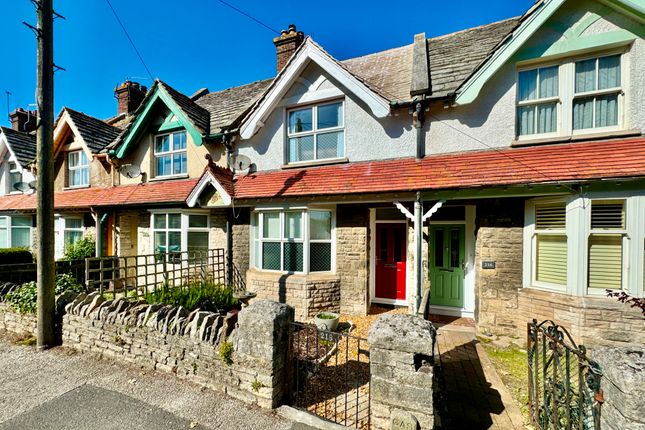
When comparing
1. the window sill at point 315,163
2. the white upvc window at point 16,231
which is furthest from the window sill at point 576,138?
the white upvc window at point 16,231

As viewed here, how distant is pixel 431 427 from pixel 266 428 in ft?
5.95

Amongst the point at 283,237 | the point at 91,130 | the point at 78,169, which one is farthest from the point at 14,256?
the point at 283,237

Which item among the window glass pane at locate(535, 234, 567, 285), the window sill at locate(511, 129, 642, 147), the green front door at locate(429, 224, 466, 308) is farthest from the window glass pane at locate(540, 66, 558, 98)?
the green front door at locate(429, 224, 466, 308)

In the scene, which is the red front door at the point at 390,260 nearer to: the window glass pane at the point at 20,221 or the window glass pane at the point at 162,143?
the window glass pane at the point at 162,143

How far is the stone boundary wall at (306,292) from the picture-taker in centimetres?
811

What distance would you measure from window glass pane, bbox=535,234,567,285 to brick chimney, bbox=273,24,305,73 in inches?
413

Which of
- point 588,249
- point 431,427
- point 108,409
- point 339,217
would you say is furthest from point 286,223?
point 588,249

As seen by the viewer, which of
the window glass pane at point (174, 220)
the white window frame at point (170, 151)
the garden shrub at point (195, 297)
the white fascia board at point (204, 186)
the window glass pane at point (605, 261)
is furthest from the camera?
the white window frame at point (170, 151)

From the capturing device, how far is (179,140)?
11156 millimetres

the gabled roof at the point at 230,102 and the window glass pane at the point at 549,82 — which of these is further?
the gabled roof at the point at 230,102

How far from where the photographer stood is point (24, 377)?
14.8 feet

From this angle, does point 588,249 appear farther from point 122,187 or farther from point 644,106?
point 122,187

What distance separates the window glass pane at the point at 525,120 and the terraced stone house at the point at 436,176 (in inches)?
1.1

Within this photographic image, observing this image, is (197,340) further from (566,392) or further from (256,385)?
Result: (566,392)
